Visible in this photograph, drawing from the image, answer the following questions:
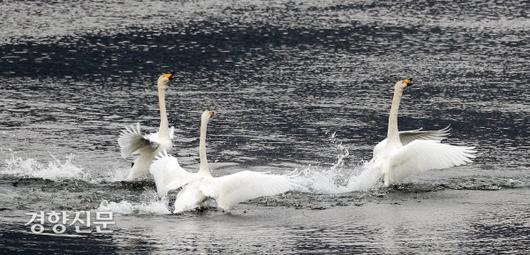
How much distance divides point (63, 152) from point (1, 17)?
10136mm

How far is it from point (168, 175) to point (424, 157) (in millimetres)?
3277

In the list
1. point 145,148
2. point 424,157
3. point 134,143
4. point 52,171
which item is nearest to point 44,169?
point 52,171

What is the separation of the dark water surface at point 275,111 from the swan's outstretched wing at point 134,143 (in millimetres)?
393

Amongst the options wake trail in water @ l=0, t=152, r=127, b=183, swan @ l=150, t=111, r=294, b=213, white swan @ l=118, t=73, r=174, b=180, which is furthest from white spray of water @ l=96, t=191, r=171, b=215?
white swan @ l=118, t=73, r=174, b=180

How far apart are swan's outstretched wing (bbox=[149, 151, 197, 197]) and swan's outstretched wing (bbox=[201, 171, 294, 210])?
1.39 feet

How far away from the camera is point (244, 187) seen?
14875mm

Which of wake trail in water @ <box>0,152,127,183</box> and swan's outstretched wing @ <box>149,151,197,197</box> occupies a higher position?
wake trail in water @ <box>0,152,127,183</box>

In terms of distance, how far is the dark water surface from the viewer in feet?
46.3

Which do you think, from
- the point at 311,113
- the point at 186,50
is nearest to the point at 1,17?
the point at 186,50

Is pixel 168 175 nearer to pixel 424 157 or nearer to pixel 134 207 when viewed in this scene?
pixel 134 207

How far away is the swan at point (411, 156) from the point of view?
16.0m

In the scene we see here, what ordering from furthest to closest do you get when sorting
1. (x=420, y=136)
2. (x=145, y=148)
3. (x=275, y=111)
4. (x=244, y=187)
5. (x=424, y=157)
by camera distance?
(x=275, y=111) → (x=420, y=136) → (x=145, y=148) → (x=424, y=157) → (x=244, y=187)

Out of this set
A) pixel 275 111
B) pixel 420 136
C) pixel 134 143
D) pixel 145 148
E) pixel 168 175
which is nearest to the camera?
pixel 168 175
